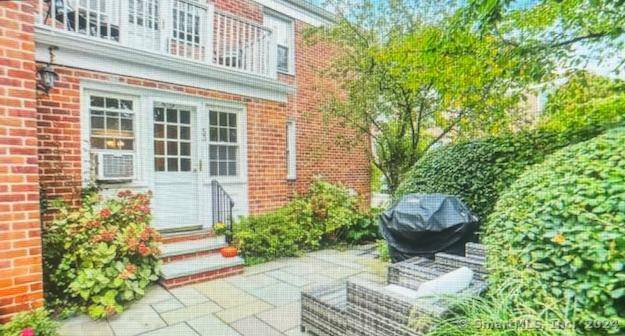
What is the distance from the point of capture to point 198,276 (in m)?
4.23

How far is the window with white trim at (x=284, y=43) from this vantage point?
24.7 feet

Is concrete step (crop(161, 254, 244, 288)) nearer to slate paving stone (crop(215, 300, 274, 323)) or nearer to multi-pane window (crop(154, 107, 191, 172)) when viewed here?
slate paving stone (crop(215, 300, 274, 323))

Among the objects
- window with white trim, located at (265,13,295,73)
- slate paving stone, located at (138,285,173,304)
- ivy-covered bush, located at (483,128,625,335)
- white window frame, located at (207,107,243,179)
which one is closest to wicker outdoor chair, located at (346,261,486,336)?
ivy-covered bush, located at (483,128,625,335)

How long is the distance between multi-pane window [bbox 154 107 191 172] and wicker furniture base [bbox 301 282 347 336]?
340 cm

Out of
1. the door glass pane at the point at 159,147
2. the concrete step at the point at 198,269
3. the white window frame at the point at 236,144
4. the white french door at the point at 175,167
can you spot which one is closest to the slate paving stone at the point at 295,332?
the concrete step at the point at 198,269

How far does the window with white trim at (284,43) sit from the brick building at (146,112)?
3 centimetres

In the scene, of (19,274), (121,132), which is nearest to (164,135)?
(121,132)

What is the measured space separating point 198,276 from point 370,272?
2.40m

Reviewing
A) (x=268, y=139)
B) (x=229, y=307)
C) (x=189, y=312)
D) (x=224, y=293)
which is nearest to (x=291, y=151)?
(x=268, y=139)

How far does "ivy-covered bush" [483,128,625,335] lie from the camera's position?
5.05 ft

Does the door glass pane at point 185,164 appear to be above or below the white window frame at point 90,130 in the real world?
below

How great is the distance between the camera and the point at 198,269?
4.25 metres

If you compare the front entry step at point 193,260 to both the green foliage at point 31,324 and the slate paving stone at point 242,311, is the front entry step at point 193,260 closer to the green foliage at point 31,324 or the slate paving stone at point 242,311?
the slate paving stone at point 242,311

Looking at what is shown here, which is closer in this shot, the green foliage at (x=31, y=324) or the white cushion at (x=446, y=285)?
the white cushion at (x=446, y=285)
